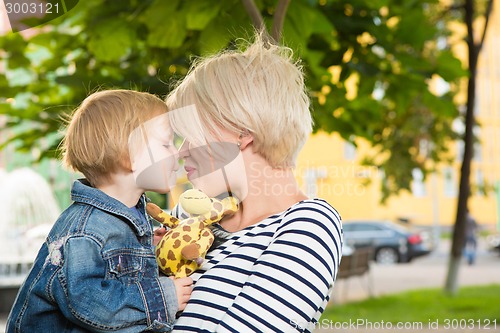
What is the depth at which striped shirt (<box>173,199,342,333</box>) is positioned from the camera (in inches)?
60.0

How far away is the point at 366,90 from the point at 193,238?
278 cm

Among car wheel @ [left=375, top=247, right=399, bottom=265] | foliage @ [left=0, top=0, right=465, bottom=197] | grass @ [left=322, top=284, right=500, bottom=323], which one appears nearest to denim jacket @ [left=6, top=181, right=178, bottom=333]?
foliage @ [left=0, top=0, right=465, bottom=197]

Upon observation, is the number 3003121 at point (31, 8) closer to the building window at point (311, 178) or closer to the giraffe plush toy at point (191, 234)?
the giraffe plush toy at point (191, 234)

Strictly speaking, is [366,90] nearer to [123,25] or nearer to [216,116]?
[123,25]

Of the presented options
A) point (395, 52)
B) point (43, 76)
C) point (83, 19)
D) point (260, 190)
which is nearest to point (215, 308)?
point (260, 190)

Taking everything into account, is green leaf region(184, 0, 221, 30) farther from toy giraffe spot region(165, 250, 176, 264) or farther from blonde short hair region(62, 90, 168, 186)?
toy giraffe spot region(165, 250, 176, 264)

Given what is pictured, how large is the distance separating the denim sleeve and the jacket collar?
0.11 meters

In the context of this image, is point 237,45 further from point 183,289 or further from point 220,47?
point 183,289

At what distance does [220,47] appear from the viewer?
112 inches

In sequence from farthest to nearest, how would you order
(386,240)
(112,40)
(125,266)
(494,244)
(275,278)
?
(494,244) < (386,240) < (112,40) < (125,266) < (275,278)

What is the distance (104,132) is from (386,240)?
61.1 feet

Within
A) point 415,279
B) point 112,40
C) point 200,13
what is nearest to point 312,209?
point 200,13

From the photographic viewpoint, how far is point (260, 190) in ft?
5.84

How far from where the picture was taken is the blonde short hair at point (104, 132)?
1722 mm
